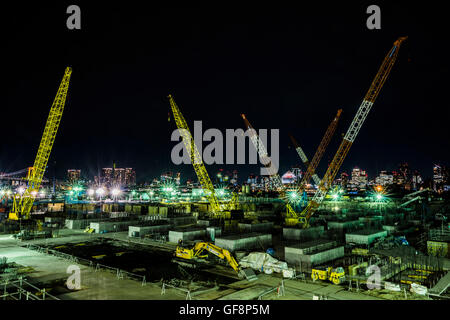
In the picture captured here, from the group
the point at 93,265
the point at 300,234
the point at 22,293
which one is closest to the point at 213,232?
the point at 300,234

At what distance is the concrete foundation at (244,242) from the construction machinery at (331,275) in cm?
1032

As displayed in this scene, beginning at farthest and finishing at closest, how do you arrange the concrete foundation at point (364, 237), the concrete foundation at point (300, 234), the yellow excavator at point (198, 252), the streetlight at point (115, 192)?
the streetlight at point (115, 192) < the concrete foundation at point (300, 234) < the concrete foundation at point (364, 237) < the yellow excavator at point (198, 252)

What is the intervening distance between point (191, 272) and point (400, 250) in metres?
18.5

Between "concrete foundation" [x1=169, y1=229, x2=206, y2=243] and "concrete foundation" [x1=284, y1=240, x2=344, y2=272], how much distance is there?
1374 cm

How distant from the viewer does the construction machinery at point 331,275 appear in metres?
19.5

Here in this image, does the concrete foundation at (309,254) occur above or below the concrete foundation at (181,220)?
above

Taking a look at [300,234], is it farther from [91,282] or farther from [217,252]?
[91,282]

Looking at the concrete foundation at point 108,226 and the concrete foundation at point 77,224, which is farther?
the concrete foundation at point 77,224

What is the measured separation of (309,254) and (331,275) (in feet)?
15.2

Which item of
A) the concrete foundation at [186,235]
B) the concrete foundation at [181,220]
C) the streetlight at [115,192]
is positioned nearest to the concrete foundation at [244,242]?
the concrete foundation at [186,235]

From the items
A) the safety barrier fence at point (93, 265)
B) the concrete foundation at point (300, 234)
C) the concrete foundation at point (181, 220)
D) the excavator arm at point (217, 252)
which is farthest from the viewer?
the concrete foundation at point (181, 220)

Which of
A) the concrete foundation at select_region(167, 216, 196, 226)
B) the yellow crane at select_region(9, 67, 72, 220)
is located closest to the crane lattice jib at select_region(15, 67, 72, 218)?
the yellow crane at select_region(9, 67, 72, 220)

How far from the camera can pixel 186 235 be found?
115 ft

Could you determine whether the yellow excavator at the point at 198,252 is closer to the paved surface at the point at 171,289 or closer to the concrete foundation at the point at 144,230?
the paved surface at the point at 171,289
